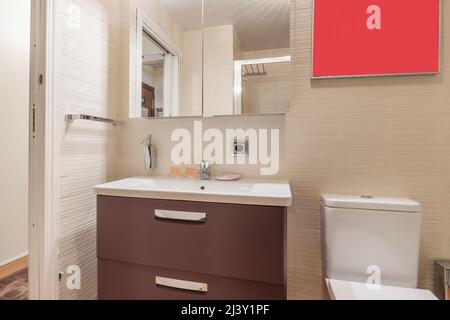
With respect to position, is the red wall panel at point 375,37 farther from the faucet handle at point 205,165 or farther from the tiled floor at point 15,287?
the tiled floor at point 15,287

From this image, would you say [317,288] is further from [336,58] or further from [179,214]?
[336,58]

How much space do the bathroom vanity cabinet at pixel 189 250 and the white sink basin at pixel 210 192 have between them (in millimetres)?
21

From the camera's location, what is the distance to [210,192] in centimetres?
90

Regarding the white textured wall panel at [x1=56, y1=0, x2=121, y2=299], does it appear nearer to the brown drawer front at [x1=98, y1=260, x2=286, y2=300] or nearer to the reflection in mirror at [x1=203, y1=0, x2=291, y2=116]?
the brown drawer front at [x1=98, y1=260, x2=286, y2=300]

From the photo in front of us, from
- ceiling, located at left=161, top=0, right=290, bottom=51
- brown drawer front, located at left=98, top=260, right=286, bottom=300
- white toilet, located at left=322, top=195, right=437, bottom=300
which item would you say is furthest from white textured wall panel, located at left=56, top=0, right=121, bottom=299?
white toilet, located at left=322, top=195, right=437, bottom=300

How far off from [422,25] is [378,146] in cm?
57

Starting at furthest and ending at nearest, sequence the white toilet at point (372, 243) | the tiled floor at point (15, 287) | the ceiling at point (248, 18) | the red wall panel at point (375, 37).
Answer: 1. the tiled floor at point (15, 287)
2. the ceiling at point (248, 18)
3. the red wall panel at point (375, 37)
4. the white toilet at point (372, 243)

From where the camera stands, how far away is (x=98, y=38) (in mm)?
1323

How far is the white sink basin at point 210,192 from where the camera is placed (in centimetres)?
85

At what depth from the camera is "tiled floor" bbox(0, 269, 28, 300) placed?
1.51m

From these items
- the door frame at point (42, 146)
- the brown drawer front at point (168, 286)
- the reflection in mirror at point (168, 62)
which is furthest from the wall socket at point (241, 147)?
the door frame at point (42, 146)

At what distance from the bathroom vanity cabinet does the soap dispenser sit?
41cm

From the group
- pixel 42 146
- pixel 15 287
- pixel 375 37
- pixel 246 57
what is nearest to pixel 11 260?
pixel 15 287
